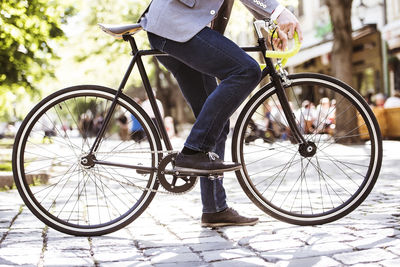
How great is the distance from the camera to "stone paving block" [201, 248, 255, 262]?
3180 millimetres

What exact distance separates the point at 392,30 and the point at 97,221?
1625cm

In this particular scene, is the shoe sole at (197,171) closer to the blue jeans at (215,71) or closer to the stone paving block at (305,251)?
the blue jeans at (215,71)

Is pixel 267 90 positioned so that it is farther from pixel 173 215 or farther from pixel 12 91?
pixel 12 91

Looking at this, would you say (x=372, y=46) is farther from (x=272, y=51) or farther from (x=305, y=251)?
(x=305, y=251)

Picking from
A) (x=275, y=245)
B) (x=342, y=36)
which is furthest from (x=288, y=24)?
(x=342, y=36)

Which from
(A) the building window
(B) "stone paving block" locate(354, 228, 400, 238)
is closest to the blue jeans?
(B) "stone paving block" locate(354, 228, 400, 238)

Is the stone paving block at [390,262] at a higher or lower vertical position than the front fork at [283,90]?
lower

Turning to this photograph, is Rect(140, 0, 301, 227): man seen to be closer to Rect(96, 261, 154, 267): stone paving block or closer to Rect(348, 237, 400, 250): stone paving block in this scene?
Rect(96, 261, 154, 267): stone paving block

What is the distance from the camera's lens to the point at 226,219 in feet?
13.4

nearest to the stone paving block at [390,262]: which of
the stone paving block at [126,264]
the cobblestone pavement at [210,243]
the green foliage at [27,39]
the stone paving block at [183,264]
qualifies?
the cobblestone pavement at [210,243]

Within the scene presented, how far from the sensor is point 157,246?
139 inches

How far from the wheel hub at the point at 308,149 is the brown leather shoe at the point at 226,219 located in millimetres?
587

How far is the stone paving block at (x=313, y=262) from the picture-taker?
9.75ft

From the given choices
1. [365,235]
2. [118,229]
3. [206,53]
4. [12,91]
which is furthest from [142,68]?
[12,91]
